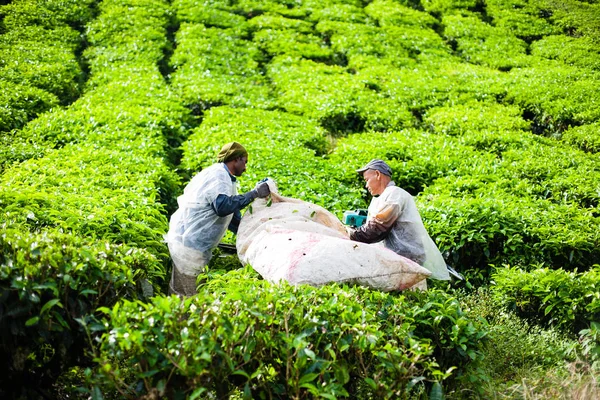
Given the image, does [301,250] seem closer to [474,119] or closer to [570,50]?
[474,119]

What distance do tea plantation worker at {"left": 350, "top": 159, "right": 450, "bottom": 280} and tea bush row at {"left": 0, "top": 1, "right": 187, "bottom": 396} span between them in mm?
2415

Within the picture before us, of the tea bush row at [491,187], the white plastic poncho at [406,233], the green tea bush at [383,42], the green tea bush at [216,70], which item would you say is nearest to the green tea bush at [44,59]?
the green tea bush at [216,70]

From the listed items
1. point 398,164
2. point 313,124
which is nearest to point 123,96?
point 313,124

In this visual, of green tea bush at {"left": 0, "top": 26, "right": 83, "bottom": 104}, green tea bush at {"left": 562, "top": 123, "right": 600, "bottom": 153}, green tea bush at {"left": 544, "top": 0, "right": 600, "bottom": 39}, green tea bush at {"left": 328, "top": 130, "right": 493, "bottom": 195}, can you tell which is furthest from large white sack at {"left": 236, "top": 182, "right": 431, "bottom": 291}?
green tea bush at {"left": 544, "top": 0, "right": 600, "bottom": 39}

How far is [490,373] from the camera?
17.7 ft

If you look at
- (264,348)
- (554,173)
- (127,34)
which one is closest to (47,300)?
(264,348)

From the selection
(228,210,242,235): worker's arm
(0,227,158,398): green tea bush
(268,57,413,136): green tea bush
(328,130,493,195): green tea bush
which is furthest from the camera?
(268,57,413,136): green tea bush

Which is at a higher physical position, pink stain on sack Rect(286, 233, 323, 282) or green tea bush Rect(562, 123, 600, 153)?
pink stain on sack Rect(286, 233, 323, 282)

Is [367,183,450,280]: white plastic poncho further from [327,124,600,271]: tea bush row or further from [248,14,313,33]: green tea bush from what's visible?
[248,14,313,33]: green tea bush

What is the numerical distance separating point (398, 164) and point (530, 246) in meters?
3.48

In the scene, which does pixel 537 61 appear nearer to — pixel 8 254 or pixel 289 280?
pixel 289 280

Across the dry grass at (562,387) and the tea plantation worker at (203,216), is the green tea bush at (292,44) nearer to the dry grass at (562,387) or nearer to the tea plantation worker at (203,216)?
the tea plantation worker at (203,216)

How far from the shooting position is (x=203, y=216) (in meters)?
6.46

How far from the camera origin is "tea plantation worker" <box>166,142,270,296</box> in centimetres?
640
